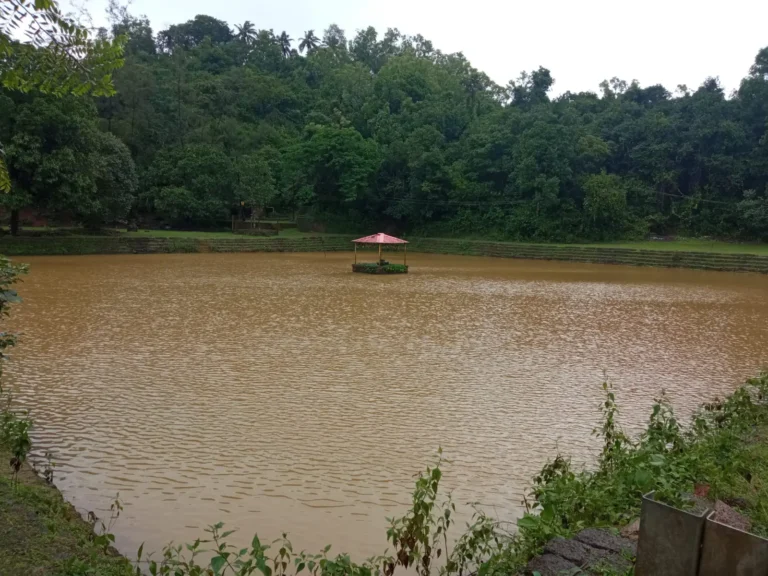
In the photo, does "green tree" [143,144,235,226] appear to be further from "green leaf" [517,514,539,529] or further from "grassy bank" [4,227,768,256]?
"green leaf" [517,514,539,529]

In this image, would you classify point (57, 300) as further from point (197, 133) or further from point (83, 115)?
point (197, 133)

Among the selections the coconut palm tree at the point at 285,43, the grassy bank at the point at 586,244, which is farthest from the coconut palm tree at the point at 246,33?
the grassy bank at the point at 586,244

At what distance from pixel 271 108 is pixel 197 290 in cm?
3545

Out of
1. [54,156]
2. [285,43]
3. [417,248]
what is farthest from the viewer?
→ [285,43]

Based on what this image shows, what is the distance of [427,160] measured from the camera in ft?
122

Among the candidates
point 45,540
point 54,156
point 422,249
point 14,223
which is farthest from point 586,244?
point 45,540

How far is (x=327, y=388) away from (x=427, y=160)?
31.2m

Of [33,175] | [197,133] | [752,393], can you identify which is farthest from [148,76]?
[752,393]

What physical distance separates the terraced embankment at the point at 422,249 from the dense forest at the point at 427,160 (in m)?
1.67

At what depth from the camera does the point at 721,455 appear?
454cm

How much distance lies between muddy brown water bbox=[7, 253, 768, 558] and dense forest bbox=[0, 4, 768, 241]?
17107 millimetres

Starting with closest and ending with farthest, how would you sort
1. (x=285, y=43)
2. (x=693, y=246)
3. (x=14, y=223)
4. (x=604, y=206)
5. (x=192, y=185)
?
(x=14, y=223)
(x=693, y=246)
(x=604, y=206)
(x=192, y=185)
(x=285, y=43)

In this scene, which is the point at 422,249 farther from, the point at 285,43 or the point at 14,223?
the point at 285,43

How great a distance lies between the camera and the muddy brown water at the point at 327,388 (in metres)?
4.53
